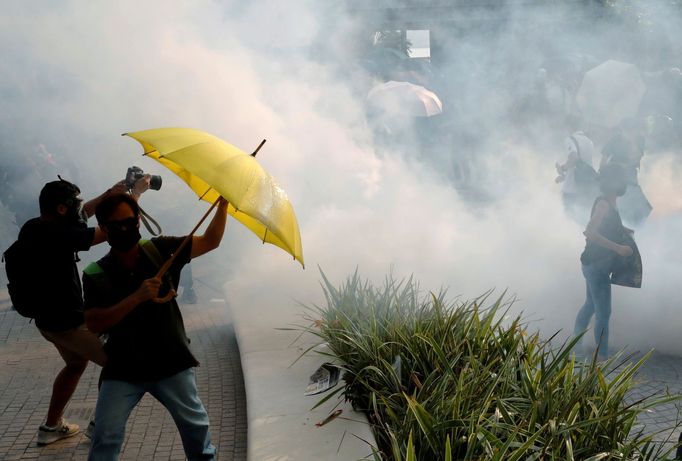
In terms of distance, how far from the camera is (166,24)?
938cm

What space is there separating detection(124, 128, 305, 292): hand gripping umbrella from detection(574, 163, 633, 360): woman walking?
3.07 m

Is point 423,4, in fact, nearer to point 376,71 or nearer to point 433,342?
Result: point 376,71

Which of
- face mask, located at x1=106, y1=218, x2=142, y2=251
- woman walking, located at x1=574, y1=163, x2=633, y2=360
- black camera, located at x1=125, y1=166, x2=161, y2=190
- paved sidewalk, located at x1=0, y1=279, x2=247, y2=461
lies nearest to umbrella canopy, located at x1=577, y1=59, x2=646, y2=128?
woman walking, located at x1=574, y1=163, x2=633, y2=360

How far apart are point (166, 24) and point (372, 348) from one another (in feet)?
19.8

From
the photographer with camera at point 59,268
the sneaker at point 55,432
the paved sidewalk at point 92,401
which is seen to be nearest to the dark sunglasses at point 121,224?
the photographer with camera at point 59,268

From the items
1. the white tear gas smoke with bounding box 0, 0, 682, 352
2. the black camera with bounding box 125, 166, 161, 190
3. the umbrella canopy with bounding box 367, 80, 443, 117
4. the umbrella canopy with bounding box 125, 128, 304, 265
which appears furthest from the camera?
the umbrella canopy with bounding box 367, 80, 443, 117

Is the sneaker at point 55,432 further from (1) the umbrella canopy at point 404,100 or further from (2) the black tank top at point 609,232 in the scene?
(1) the umbrella canopy at point 404,100

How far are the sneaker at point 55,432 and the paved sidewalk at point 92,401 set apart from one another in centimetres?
3

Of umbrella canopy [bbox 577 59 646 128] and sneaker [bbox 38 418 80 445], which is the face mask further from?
umbrella canopy [bbox 577 59 646 128]

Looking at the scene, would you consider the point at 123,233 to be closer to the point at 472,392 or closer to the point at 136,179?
the point at 136,179

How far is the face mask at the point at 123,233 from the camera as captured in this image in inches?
127

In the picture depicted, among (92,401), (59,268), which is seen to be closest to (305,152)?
(92,401)

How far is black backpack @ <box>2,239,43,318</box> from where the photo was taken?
415 centimetres

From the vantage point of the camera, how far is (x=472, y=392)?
3.68 meters
